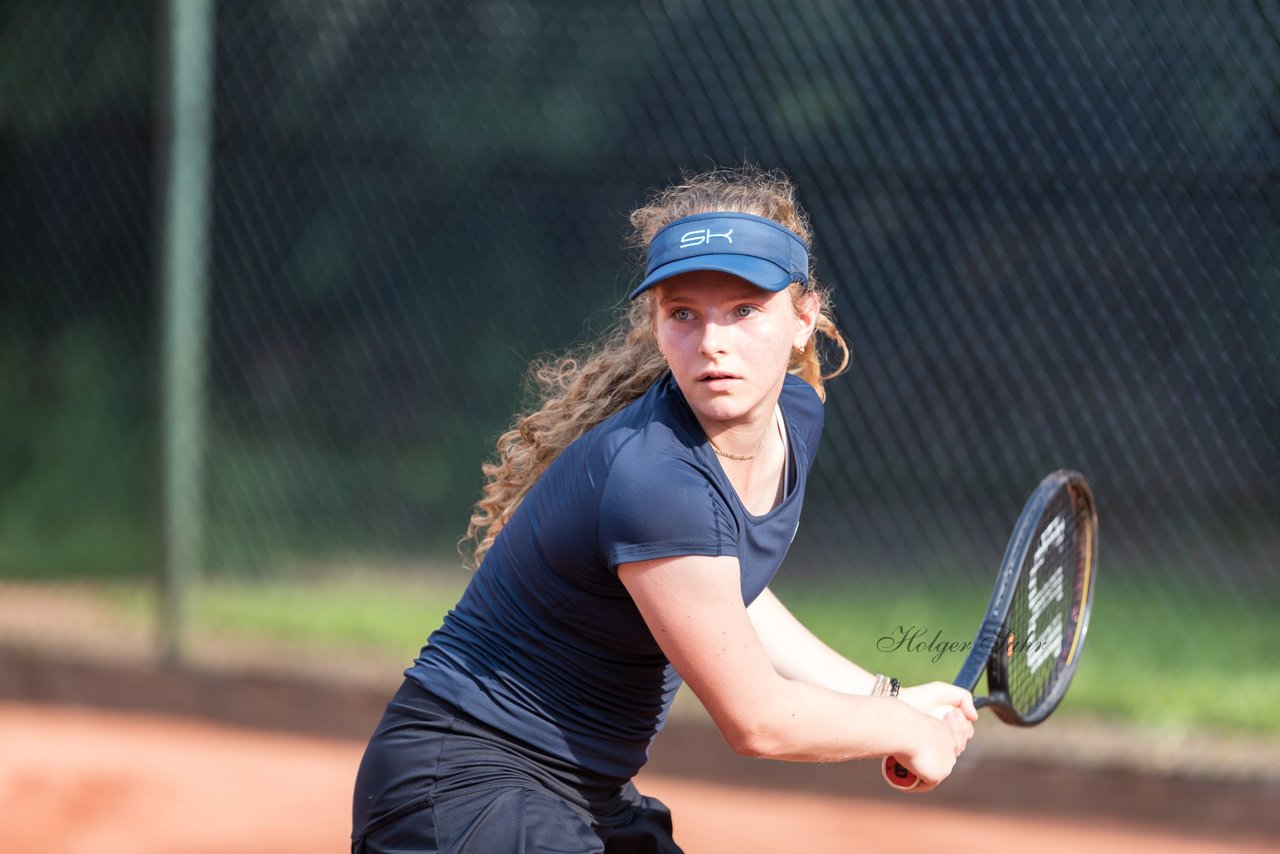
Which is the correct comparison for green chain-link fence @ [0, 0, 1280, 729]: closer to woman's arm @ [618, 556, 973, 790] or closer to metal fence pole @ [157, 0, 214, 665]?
metal fence pole @ [157, 0, 214, 665]

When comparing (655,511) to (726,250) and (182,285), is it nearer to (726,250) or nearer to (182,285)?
(726,250)

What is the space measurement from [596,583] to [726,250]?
0.47 m

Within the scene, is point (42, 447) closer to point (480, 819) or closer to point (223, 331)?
point (223, 331)

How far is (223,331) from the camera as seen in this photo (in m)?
5.88

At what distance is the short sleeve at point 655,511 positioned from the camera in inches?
72.7

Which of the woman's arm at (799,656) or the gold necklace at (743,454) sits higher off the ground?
the gold necklace at (743,454)

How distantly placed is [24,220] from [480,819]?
5.16m

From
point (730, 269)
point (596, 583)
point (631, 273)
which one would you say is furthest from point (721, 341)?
point (631, 273)

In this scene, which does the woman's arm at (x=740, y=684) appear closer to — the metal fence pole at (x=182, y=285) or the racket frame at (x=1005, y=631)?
the racket frame at (x=1005, y=631)

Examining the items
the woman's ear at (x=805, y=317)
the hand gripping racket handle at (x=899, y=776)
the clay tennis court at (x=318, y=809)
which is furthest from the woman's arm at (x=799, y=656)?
the clay tennis court at (x=318, y=809)

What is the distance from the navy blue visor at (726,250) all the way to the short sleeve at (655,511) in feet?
0.80

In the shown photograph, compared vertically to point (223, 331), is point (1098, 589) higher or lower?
lower

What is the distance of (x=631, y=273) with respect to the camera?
17.8 ft

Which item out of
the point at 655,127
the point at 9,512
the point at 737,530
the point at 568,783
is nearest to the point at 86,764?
the point at 9,512
